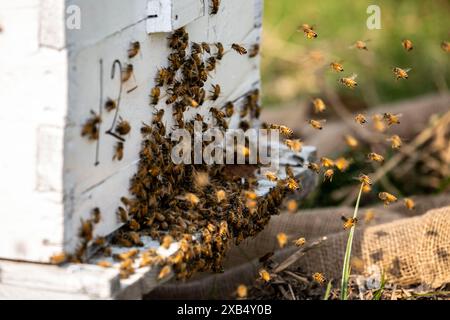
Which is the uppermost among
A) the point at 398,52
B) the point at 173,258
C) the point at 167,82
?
the point at 398,52

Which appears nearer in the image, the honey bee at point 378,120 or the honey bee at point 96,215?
the honey bee at point 96,215

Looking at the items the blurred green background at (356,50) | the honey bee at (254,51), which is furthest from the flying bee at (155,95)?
the blurred green background at (356,50)

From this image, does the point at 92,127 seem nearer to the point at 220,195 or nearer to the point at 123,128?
the point at 123,128

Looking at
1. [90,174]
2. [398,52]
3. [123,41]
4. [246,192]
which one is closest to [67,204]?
[90,174]

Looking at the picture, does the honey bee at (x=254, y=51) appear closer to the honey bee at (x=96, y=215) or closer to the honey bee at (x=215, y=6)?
the honey bee at (x=215, y=6)
